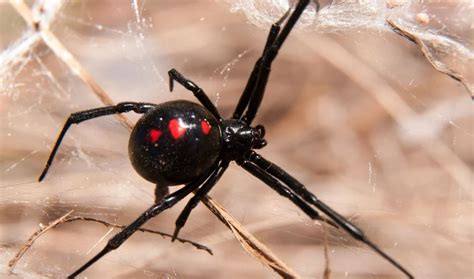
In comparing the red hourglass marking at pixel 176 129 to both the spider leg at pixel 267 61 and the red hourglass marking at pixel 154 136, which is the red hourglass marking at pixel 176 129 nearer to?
the red hourglass marking at pixel 154 136

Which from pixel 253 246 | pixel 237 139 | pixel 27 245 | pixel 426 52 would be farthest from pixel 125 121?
pixel 426 52

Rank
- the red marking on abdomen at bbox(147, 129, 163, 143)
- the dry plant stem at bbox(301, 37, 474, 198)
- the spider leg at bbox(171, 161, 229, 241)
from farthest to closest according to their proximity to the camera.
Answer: the dry plant stem at bbox(301, 37, 474, 198) → the spider leg at bbox(171, 161, 229, 241) → the red marking on abdomen at bbox(147, 129, 163, 143)

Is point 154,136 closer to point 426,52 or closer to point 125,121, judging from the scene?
point 125,121

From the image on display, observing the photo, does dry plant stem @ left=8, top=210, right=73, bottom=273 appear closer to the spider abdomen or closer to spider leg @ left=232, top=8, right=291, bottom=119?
the spider abdomen

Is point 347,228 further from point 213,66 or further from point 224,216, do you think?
point 213,66

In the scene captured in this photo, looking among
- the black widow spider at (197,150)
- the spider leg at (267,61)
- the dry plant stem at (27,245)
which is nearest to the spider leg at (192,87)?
the black widow spider at (197,150)

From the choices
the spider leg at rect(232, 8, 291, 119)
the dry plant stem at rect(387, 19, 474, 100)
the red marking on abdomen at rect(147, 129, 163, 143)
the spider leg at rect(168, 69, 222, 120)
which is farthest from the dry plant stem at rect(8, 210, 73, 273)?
the dry plant stem at rect(387, 19, 474, 100)
